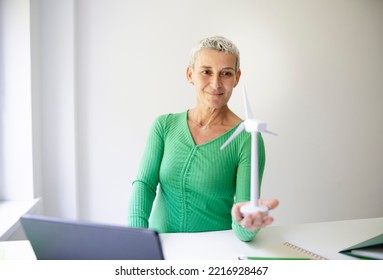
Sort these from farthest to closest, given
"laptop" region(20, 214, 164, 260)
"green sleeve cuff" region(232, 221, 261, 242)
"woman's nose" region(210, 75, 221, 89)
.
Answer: "woman's nose" region(210, 75, 221, 89)
"green sleeve cuff" region(232, 221, 261, 242)
"laptop" region(20, 214, 164, 260)

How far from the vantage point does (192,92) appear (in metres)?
2.45

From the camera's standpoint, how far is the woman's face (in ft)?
4.29

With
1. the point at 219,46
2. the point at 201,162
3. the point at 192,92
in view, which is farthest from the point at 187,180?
the point at 192,92

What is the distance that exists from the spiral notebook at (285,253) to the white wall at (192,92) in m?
1.48

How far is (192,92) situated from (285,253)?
1576 millimetres

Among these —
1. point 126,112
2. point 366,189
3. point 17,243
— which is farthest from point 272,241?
point 366,189

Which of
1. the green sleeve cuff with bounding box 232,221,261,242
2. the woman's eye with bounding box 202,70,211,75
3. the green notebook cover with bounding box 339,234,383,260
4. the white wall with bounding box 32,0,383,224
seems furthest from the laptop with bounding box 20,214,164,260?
the white wall with bounding box 32,0,383,224

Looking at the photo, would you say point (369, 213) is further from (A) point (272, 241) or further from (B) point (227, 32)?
(A) point (272, 241)

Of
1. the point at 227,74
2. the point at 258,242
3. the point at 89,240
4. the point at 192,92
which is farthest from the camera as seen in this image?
the point at 192,92

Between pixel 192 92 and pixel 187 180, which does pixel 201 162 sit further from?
pixel 192 92

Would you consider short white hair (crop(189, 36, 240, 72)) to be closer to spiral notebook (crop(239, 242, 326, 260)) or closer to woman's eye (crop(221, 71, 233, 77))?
woman's eye (crop(221, 71, 233, 77))

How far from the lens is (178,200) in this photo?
1.41 m

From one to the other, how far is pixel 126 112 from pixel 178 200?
1.15m

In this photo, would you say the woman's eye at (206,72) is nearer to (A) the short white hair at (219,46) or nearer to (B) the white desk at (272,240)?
(A) the short white hair at (219,46)
